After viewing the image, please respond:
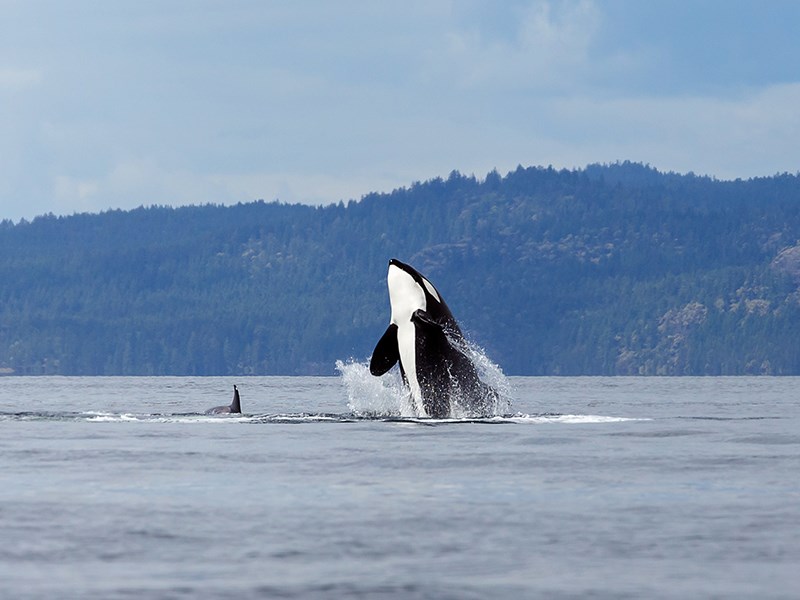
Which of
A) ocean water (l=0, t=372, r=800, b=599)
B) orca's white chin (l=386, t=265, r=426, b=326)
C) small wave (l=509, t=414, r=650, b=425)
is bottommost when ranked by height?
ocean water (l=0, t=372, r=800, b=599)

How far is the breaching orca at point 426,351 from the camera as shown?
1399 inches

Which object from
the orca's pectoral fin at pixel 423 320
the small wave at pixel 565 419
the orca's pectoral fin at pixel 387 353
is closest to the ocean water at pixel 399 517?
the orca's pectoral fin at pixel 423 320

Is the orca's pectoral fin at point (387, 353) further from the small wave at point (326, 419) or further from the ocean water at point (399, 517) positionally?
the ocean water at point (399, 517)

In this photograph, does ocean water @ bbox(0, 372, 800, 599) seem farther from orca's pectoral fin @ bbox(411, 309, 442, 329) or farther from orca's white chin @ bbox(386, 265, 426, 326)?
orca's white chin @ bbox(386, 265, 426, 326)

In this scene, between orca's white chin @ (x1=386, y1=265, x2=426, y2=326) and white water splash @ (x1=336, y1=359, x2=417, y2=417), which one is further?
white water splash @ (x1=336, y1=359, x2=417, y2=417)

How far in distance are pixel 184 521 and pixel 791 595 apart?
7251 mm

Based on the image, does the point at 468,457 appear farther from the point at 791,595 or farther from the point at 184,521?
the point at 791,595

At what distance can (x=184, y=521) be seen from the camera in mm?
17547

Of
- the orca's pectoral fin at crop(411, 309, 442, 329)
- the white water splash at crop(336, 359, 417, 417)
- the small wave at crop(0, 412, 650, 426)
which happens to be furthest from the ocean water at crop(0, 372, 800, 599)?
the white water splash at crop(336, 359, 417, 417)

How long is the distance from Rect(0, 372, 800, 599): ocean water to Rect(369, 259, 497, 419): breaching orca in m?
3.87

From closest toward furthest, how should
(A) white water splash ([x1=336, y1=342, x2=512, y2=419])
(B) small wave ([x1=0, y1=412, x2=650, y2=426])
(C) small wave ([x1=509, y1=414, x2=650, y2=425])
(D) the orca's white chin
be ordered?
(D) the orca's white chin
(B) small wave ([x1=0, y1=412, x2=650, y2=426])
(A) white water splash ([x1=336, y1=342, x2=512, y2=419])
(C) small wave ([x1=509, y1=414, x2=650, y2=425])

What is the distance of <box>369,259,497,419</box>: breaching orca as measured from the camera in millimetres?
35531

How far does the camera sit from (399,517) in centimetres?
1786

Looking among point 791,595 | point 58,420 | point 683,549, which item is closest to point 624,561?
point 683,549
